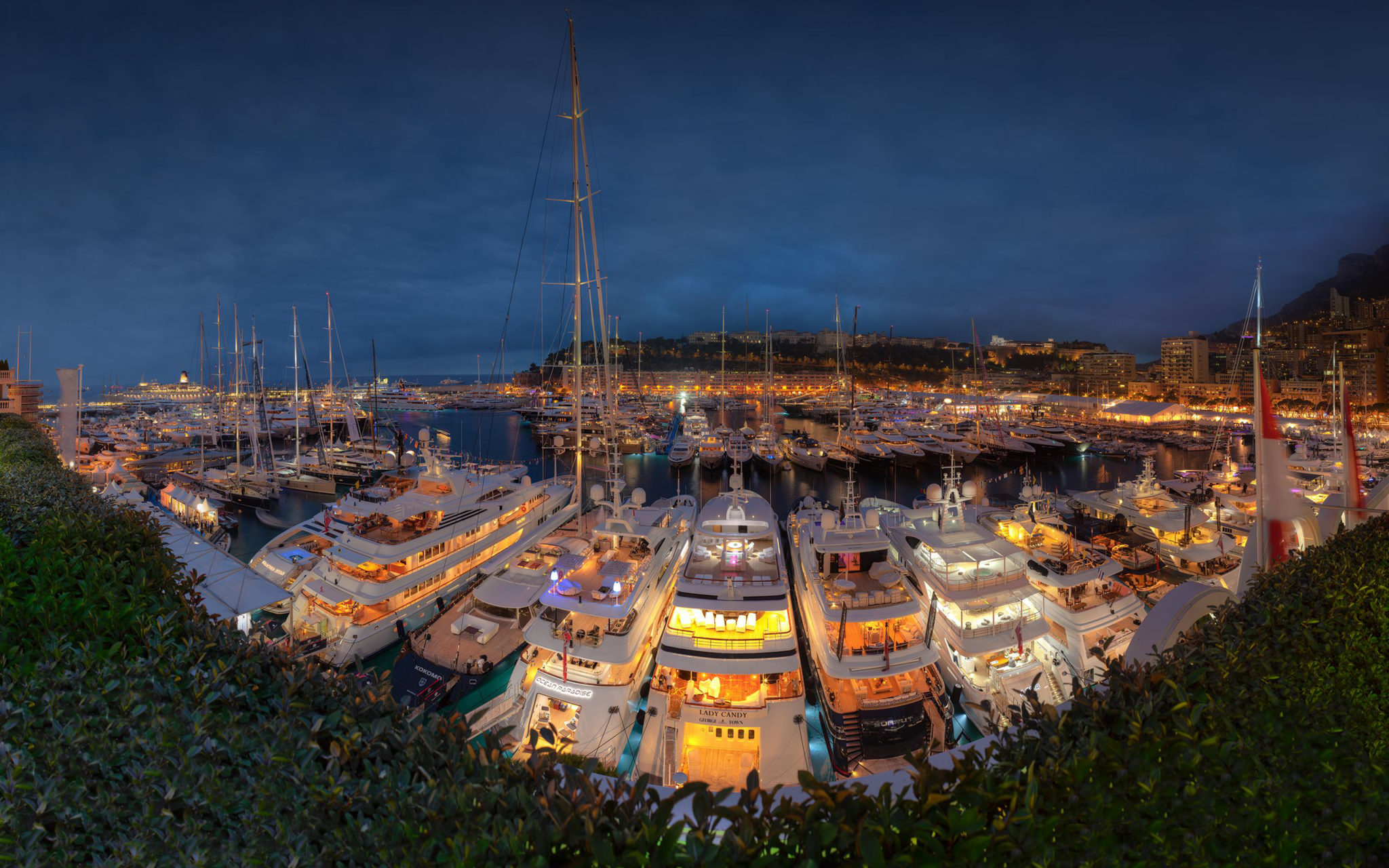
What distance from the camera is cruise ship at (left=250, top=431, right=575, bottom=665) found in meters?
12.0

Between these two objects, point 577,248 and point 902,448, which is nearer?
point 577,248

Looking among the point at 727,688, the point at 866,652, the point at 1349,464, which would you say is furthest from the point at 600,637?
the point at 1349,464

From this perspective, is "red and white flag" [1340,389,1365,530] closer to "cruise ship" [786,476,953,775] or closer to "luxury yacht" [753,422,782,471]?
"cruise ship" [786,476,953,775]

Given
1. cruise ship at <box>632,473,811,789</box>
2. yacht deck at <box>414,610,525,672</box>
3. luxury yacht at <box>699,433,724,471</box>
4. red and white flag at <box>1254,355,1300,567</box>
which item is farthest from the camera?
luxury yacht at <box>699,433,724,471</box>

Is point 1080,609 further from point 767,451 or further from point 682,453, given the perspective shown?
point 682,453

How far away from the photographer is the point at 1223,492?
19.6 m

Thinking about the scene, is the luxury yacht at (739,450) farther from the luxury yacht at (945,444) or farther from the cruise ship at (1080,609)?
the cruise ship at (1080,609)

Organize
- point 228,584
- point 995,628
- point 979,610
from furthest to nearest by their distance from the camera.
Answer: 1. point 228,584
2. point 979,610
3. point 995,628

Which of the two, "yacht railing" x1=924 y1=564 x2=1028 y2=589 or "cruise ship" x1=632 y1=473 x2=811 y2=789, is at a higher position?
"yacht railing" x1=924 y1=564 x2=1028 y2=589

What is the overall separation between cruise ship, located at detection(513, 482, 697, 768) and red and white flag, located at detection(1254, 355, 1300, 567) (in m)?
8.66

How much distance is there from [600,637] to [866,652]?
462 cm

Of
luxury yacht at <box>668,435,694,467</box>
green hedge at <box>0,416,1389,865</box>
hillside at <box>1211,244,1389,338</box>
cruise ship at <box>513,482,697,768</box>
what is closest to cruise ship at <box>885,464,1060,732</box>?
cruise ship at <box>513,482,697,768</box>

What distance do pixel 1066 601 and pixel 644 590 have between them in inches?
349

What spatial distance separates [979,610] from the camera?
10.3 meters
